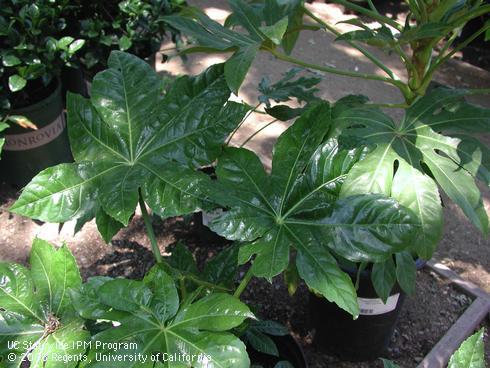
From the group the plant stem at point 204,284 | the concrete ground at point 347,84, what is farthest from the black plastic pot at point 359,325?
the concrete ground at point 347,84

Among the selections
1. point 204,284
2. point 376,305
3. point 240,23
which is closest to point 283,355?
point 376,305

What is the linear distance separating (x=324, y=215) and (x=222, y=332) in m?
0.30

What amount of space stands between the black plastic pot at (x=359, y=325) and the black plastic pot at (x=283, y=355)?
0.26 metres

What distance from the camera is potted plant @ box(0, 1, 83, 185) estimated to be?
84.7 inches

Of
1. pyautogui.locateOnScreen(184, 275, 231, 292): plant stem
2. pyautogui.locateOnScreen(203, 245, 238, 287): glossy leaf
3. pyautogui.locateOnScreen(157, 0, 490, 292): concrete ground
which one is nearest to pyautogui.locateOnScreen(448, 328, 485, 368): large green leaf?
pyautogui.locateOnScreen(184, 275, 231, 292): plant stem

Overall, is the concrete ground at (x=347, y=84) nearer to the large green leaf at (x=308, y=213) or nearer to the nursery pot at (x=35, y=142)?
the nursery pot at (x=35, y=142)

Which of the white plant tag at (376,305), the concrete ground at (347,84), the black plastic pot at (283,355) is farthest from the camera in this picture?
the concrete ground at (347,84)

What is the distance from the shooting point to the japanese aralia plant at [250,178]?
37.2 inches

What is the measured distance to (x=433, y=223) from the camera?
1068mm

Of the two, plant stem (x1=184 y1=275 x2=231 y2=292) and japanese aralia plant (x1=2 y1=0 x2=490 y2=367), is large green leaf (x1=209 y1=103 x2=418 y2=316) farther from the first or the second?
plant stem (x1=184 y1=275 x2=231 y2=292)

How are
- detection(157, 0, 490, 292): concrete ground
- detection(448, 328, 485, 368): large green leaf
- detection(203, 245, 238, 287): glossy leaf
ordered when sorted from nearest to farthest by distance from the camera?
detection(448, 328, 485, 368): large green leaf < detection(203, 245, 238, 287): glossy leaf < detection(157, 0, 490, 292): concrete ground

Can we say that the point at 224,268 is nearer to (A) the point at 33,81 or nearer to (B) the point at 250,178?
(B) the point at 250,178

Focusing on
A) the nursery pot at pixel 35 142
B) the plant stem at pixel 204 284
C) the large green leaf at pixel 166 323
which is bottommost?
the nursery pot at pixel 35 142

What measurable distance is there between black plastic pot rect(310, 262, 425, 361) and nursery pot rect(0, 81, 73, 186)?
1.51m
